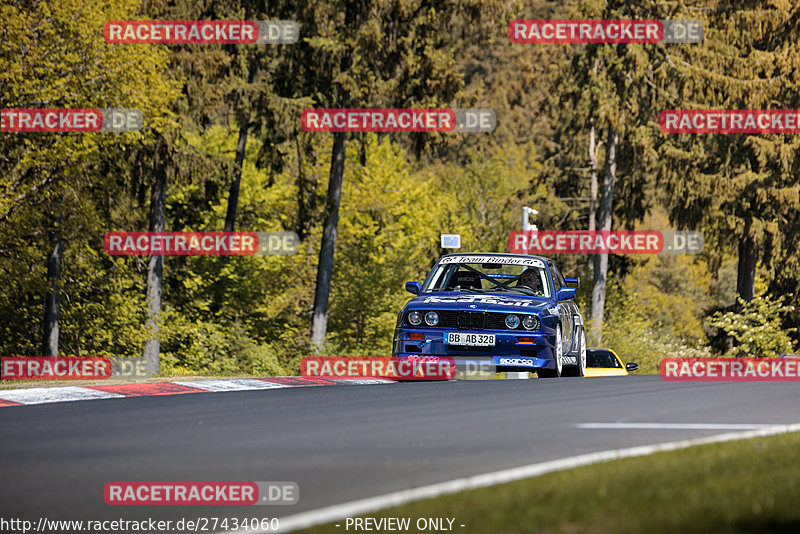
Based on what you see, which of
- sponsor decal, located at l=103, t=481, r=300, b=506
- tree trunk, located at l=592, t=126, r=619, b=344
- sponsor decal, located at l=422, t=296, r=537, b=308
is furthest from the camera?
tree trunk, located at l=592, t=126, r=619, b=344

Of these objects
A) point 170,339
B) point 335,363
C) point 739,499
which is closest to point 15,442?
point 739,499

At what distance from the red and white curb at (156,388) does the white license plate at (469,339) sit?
0.99 metres

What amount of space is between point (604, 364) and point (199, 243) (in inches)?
788

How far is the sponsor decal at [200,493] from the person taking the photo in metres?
7.46

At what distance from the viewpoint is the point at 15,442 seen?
372 inches

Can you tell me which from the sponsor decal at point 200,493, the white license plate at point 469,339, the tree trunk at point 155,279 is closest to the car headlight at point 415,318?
the white license plate at point 469,339

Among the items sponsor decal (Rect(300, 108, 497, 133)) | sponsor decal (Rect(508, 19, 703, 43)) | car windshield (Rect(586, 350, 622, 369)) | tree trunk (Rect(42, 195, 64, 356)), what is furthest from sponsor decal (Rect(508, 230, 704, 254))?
car windshield (Rect(586, 350, 622, 369))

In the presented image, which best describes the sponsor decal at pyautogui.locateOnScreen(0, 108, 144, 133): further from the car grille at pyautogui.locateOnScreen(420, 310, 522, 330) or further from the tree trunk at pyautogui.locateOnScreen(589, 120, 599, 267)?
the tree trunk at pyautogui.locateOnScreen(589, 120, 599, 267)

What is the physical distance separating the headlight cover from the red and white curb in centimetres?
93

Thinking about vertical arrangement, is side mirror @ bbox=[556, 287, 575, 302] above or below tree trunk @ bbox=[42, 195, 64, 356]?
above

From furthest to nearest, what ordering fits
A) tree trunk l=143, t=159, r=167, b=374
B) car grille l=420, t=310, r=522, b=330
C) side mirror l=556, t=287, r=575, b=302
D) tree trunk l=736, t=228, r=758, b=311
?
1. tree trunk l=736, t=228, r=758, b=311
2. tree trunk l=143, t=159, r=167, b=374
3. side mirror l=556, t=287, r=575, b=302
4. car grille l=420, t=310, r=522, b=330

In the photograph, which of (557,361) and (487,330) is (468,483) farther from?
(557,361)

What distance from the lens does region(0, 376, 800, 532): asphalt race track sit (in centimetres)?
776

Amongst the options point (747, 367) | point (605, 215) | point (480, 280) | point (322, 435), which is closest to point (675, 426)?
point (322, 435)
